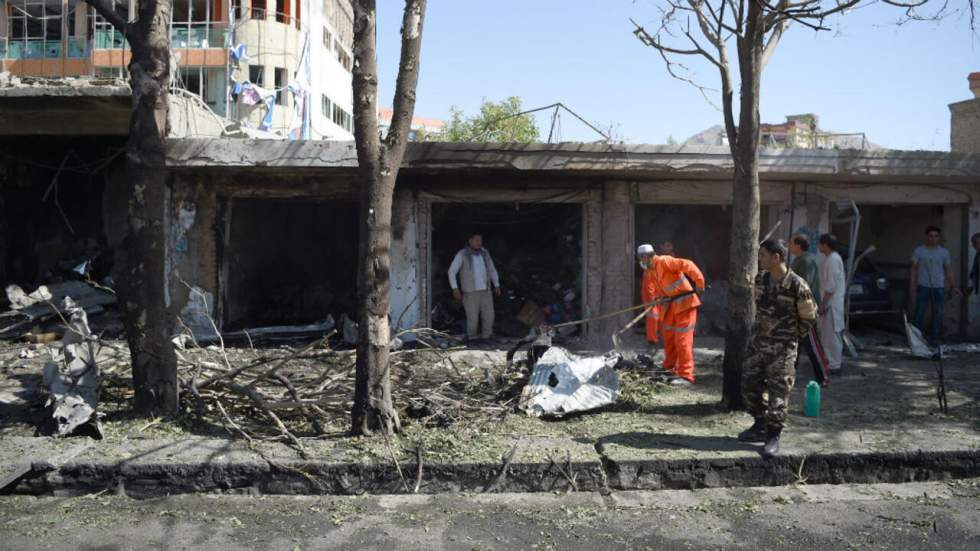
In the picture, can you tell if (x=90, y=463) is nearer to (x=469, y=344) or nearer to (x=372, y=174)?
(x=372, y=174)

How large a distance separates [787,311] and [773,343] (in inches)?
10.7

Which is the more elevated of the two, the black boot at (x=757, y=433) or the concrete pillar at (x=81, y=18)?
the concrete pillar at (x=81, y=18)

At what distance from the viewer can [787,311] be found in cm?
606

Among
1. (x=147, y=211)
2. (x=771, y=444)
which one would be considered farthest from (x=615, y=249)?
(x=147, y=211)

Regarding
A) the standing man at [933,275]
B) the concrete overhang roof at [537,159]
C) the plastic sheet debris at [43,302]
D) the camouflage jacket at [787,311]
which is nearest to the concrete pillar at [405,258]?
the concrete overhang roof at [537,159]

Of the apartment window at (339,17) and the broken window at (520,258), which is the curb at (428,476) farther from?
the apartment window at (339,17)

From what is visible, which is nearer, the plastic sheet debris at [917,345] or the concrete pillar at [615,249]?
the plastic sheet debris at [917,345]

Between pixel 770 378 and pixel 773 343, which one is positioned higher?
pixel 773 343

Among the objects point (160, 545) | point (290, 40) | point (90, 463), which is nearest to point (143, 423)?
point (90, 463)

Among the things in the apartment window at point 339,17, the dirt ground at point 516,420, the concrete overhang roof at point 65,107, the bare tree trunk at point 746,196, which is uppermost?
the apartment window at point 339,17

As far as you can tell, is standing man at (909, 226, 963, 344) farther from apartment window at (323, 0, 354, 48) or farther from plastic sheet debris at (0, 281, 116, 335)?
apartment window at (323, 0, 354, 48)

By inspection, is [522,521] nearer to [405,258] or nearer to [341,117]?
[405,258]

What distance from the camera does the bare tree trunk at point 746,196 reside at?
7.01 m

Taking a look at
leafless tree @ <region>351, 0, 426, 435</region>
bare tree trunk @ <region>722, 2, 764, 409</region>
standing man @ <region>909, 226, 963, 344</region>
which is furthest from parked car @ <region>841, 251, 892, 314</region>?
leafless tree @ <region>351, 0, 426, 435</region>
